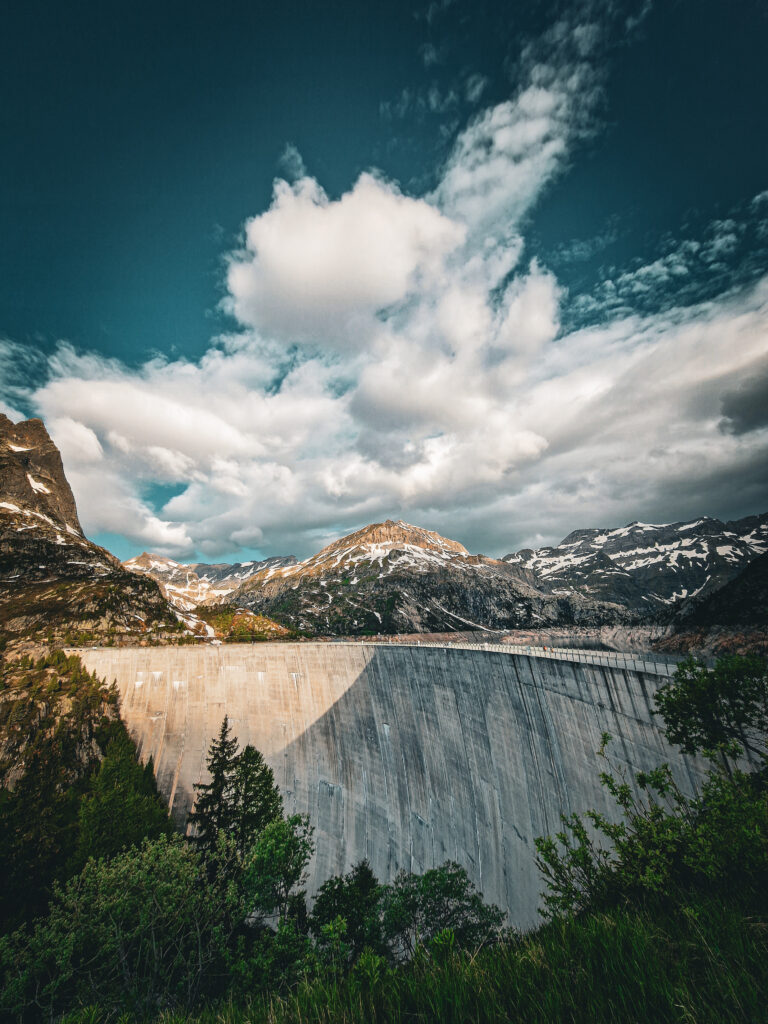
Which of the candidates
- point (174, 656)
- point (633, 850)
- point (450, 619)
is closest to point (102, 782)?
point (174, 656)

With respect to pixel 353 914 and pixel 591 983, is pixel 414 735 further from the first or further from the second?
pixel 591 983

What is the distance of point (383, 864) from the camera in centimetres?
3050

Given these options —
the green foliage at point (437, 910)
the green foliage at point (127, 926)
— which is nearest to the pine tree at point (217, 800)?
the green foliage at point (127, 926)

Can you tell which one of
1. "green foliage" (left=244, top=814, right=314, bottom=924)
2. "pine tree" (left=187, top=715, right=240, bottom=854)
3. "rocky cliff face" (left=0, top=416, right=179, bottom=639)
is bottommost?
"pine tree" (left=187, top=715, right=240, bottom=854)

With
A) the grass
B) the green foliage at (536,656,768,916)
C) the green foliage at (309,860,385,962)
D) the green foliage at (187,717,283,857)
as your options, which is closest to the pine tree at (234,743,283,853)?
the green foliage at (187,717,283,857)

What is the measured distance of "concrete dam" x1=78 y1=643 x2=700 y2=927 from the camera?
18094 mm

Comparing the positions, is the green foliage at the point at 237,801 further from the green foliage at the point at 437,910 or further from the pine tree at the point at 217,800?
the green foliage at the point at 437,910

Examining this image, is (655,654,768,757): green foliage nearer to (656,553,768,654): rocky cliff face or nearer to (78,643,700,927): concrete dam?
(78,643,700,927): concrete dam

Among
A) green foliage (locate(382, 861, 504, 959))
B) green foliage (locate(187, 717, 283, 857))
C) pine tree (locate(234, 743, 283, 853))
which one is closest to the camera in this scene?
green foliage (locate(382, 861, 504, 959))

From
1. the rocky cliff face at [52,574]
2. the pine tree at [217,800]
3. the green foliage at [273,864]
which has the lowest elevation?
the pine tree at [217,800]

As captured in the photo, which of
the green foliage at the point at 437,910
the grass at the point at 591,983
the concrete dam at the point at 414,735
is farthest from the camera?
the green foliage at the point at 437,910

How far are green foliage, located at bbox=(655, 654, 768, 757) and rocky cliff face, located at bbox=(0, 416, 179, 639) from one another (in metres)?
96.6

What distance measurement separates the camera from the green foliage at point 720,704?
10461mm

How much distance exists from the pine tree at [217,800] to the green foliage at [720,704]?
44.1m
